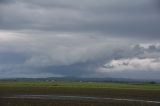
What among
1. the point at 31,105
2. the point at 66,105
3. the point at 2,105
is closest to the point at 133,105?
the point at 66,105

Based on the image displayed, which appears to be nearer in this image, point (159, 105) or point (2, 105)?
point (2, 105)

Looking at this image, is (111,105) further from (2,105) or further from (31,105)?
(2,105)

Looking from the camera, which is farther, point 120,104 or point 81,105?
point 120,104

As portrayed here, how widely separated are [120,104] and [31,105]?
1203 cm

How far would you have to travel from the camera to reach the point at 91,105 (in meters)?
48.0

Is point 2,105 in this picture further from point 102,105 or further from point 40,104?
point 102,105

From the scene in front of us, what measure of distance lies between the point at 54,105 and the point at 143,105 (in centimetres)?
1177

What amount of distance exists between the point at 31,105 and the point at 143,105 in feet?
46.9

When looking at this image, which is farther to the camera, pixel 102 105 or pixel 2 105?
pixel 102 105

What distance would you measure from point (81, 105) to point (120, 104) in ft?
21.7

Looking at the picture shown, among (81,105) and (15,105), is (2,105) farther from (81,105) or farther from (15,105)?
(81,105)

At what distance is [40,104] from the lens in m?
48.0

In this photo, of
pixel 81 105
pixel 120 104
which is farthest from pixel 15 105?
pixel 120 104

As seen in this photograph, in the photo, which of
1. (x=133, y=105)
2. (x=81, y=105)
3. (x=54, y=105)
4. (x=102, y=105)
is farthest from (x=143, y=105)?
(x=54, y=105)
